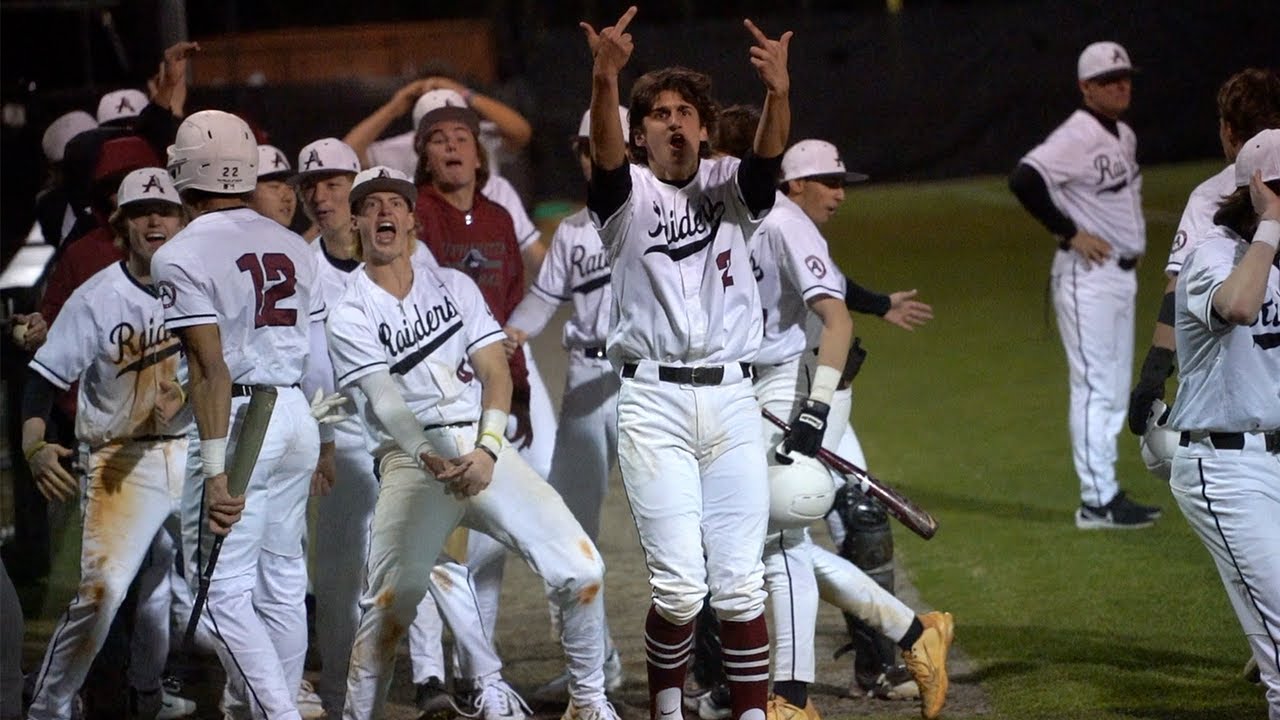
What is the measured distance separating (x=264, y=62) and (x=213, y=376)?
21.5m

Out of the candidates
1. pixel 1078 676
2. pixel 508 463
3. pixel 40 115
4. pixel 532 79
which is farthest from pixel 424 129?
pixel 532 79

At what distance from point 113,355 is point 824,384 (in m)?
2.44

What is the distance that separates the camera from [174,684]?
6363 millimetres

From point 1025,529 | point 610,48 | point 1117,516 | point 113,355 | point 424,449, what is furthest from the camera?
point 1025,529

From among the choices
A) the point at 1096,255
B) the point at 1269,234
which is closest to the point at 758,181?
the point at 1269,234

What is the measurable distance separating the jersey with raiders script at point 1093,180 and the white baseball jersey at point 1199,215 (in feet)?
7.01

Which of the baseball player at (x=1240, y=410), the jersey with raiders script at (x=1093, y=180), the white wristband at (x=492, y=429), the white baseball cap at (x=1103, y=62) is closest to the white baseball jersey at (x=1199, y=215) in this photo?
the baseball player at (x=1240, y=410)

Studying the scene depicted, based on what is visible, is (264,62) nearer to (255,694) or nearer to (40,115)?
(40,115)

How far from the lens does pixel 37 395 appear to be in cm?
573

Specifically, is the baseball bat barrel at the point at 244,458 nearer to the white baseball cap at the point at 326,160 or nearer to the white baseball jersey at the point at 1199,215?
the white baseball cap at the point at 326,160

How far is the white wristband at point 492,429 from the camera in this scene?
536 centimetres

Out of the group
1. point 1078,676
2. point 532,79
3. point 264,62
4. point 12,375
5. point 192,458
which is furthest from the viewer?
point 264,62

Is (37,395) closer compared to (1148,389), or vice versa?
(37,395)

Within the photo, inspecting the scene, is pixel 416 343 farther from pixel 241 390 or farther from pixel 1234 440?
pixel 1234 440
